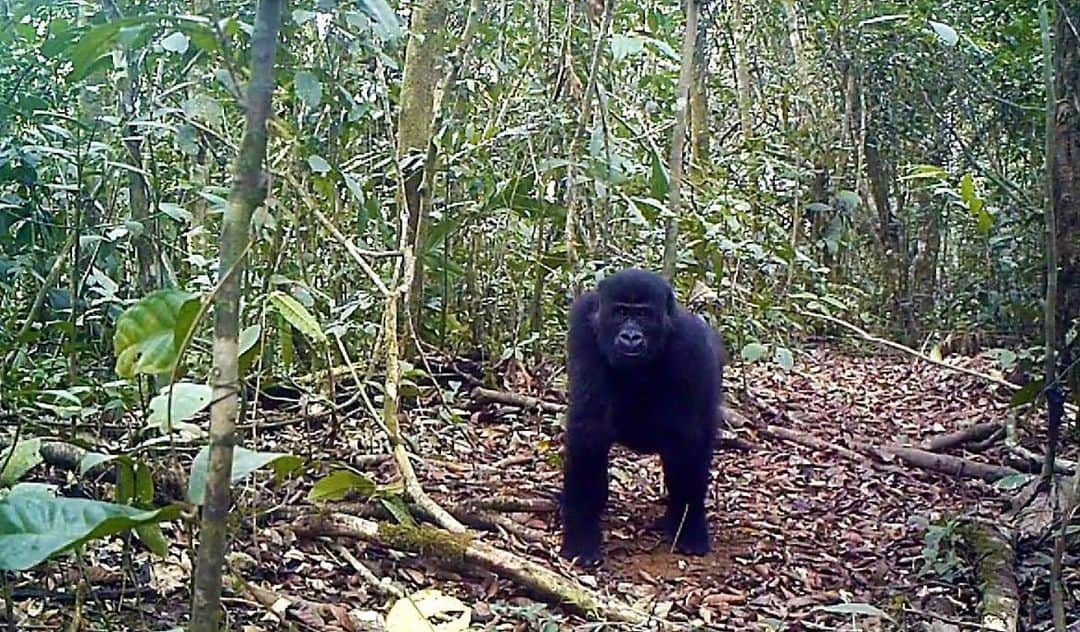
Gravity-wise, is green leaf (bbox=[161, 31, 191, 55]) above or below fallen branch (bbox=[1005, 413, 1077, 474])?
above

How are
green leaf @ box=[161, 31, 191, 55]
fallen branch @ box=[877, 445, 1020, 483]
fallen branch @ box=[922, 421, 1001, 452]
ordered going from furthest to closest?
fallen branch @ box=[922, 421, 1001, 452] < fallen branch @ box=[877, 445, 1020, 483] < green leaf @ box=[161, 31, 191, 55]

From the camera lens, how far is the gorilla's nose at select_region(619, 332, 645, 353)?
4.95 m

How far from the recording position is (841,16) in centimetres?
1183

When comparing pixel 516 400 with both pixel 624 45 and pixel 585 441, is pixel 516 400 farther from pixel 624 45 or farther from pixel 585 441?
pixel 624 45

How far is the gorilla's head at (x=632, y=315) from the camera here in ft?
16.5

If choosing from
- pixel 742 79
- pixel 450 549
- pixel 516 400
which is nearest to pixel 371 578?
pixel 450 549

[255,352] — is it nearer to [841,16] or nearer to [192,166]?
[192,166]

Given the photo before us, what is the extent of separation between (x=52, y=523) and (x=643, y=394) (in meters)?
3.46

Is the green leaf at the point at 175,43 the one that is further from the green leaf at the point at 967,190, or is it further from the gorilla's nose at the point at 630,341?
the green leaf at the point at 967,190

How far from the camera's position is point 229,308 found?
6.69 feet

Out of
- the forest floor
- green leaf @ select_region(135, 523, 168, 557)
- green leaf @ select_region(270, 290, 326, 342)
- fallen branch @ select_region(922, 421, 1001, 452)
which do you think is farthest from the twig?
fallen branch @ select_region(922, 421, 1001, 452)

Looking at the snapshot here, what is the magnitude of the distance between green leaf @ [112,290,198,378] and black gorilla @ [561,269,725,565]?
9.40 ft

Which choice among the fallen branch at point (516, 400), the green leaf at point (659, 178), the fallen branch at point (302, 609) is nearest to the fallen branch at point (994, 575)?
the fallen branch at point (302, 609)

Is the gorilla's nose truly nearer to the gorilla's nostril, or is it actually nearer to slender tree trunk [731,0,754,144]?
the gorilla's nostril
